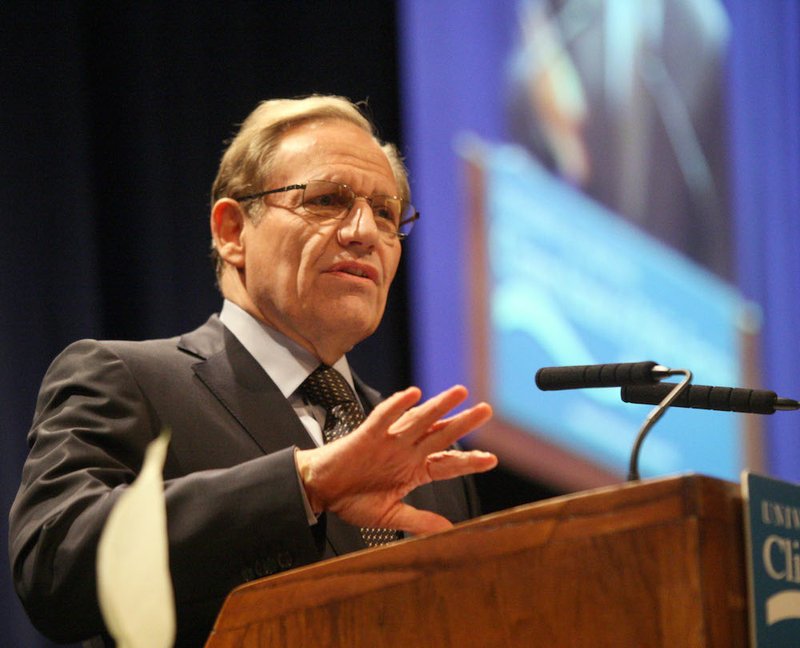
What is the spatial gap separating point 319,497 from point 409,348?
8.92ft

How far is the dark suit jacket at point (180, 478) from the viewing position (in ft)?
4.72

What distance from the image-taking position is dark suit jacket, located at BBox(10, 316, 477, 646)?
1438 mm

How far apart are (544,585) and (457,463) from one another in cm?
44

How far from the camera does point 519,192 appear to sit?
364 centimetres

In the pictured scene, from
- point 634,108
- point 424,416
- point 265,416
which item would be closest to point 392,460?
point 424,416

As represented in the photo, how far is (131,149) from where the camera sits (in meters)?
3.60

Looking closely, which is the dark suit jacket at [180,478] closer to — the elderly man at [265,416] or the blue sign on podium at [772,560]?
the elderly man at [265,416]

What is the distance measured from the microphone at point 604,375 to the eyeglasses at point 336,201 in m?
0.73

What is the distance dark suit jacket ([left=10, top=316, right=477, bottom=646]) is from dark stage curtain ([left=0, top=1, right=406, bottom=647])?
4.17 ft

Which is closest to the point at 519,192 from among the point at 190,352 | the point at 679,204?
the point at 679,204

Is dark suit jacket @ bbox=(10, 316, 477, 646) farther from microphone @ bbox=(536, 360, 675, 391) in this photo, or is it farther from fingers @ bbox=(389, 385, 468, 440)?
microphone @ bbox=(536, 360, 675, 391)

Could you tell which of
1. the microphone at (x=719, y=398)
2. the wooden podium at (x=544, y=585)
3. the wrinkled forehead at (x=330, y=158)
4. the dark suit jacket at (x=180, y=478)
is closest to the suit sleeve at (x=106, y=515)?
the dark suit jacket at (x=180, y=478)

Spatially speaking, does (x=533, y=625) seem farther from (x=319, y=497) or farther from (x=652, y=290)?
(x=652, y=290)

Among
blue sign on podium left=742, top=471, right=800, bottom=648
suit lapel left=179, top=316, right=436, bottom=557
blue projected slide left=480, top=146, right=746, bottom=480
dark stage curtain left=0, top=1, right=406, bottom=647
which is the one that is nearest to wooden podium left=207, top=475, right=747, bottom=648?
blue sign on podium left=742, top=471, right=800, bottom=648
